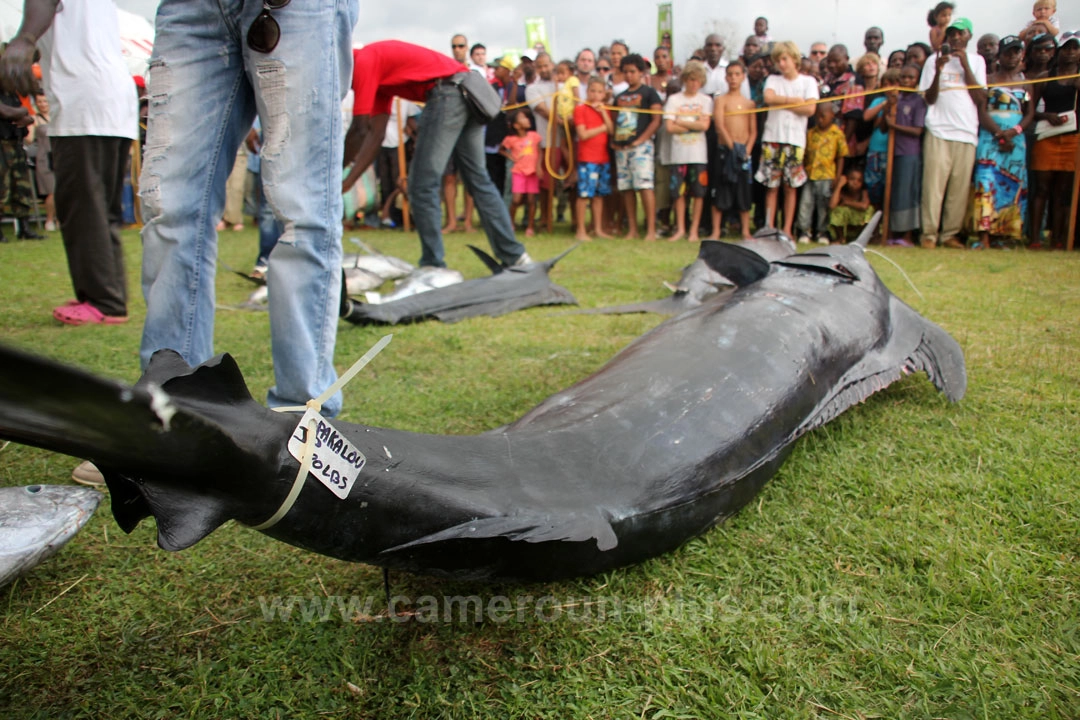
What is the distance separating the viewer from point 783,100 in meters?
7.39

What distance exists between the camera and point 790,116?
739 centimetres

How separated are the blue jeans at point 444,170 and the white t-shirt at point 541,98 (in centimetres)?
342

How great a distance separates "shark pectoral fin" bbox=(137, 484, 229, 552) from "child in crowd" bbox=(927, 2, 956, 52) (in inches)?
334

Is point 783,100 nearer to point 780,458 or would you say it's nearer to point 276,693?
point 780,458

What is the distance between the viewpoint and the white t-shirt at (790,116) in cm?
736

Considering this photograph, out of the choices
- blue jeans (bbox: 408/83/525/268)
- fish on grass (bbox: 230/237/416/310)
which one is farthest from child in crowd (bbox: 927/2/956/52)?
fish on grass (bbox: 230/237/416/310)

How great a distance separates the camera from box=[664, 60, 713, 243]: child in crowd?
7.75 metres

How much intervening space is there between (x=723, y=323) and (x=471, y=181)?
3.53 metres

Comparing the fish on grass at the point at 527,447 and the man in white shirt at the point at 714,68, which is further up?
the man in white shirt at the point at 714,68

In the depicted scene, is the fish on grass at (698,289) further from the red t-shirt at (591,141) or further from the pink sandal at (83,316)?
the red t-shirt at (591,141)

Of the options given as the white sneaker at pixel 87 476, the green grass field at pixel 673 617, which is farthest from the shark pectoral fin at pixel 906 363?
the white sneaker at pixel 87 476

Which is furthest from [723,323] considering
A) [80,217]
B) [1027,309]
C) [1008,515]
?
[80,217]

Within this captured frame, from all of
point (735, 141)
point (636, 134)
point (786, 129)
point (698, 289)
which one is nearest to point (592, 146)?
point (636, 134)

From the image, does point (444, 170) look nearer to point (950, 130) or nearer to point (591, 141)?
point (591, 141)
